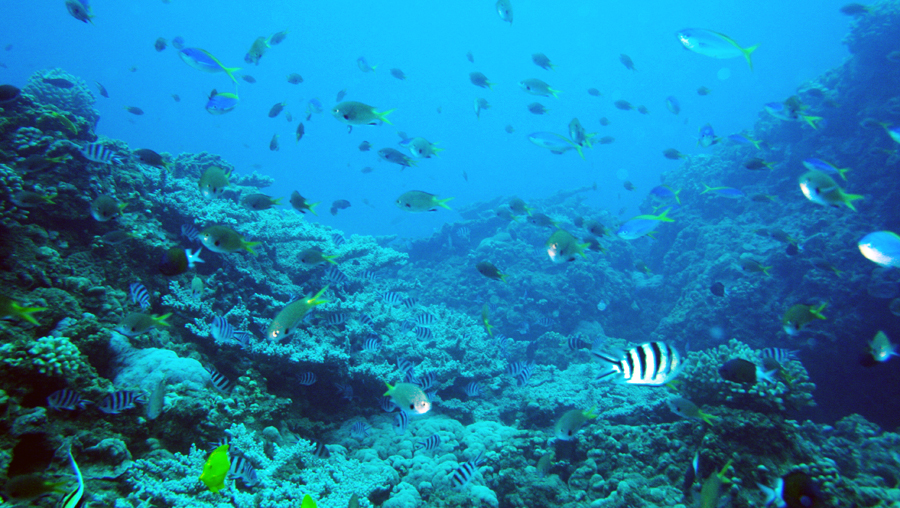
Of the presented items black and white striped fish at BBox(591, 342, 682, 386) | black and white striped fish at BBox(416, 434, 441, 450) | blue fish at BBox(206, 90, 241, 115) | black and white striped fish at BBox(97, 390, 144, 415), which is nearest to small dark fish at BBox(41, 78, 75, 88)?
blue fish at BBox(206, 90, 241, 115)

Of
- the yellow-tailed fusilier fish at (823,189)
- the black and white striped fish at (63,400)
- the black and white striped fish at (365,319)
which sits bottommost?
the black and white striped fish at (63,400)

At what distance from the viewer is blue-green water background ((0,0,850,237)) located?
310 feet

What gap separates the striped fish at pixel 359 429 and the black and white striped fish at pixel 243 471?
5.09 feet

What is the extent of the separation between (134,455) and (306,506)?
2690 mm

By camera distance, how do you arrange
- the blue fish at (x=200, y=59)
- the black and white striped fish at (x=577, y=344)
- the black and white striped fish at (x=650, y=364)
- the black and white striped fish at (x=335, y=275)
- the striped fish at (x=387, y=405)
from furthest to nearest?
the black and white striped fish at (x=577, y=344), the black and white striped fish at (x=335, y=275), the blue fish at (x=200, y=59), the striped fish at (x=387, y=405), the black and white striped fish at (x=650, y=364)

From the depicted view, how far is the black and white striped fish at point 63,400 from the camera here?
298 centimetres

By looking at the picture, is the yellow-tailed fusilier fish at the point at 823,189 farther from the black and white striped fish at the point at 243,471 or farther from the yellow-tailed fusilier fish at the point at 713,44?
the black and white striped fish at the point at 243,471

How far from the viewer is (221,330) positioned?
15.2ft

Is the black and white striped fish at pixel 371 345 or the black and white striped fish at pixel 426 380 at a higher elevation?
the black and white striped fish at pixel 371 345

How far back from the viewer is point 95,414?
10.6ft

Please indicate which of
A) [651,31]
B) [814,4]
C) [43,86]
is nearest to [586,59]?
[651,31]

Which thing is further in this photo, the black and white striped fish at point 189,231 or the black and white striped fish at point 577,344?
the black and white striped fish at point 577,344

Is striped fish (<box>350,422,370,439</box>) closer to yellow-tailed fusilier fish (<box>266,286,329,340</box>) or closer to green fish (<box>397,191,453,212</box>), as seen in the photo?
yellow-tailed fusilier fish (<box>266,286,329,340</box>)

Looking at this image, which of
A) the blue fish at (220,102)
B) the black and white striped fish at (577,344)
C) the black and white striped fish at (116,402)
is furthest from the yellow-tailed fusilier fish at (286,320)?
the black and white striped fish at (577,344)
